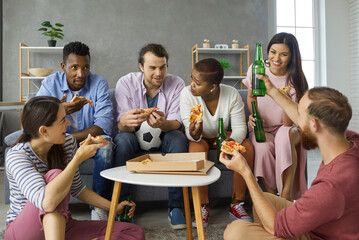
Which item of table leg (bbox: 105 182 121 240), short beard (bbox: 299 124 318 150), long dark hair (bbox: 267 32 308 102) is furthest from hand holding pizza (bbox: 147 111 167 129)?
short beard (bbox: 299 124 318 150)

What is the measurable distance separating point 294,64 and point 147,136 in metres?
1.10

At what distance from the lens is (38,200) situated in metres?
1.26

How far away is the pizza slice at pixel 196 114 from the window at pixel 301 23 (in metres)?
4.37

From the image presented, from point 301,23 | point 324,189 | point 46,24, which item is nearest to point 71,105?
point 324,189

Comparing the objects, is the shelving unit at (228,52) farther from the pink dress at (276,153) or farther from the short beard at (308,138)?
the short beard at (308,138)

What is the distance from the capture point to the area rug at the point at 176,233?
6.34 ft

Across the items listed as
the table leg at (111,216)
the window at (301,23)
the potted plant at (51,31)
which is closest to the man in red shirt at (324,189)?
the table leg at (111,216)

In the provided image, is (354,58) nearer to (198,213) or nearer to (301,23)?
(301,23)

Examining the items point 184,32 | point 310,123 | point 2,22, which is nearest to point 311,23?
point 184,32

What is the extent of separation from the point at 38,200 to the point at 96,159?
0.89 meters

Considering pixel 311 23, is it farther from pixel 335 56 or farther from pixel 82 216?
pixel 82 216

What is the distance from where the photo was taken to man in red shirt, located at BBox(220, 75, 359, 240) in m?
1.03

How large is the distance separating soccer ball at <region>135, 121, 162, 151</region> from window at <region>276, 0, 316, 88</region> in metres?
4.37

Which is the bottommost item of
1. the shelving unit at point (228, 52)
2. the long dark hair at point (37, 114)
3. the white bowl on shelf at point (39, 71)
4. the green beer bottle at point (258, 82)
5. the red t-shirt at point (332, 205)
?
the red t-shirt at point (332, 205)
